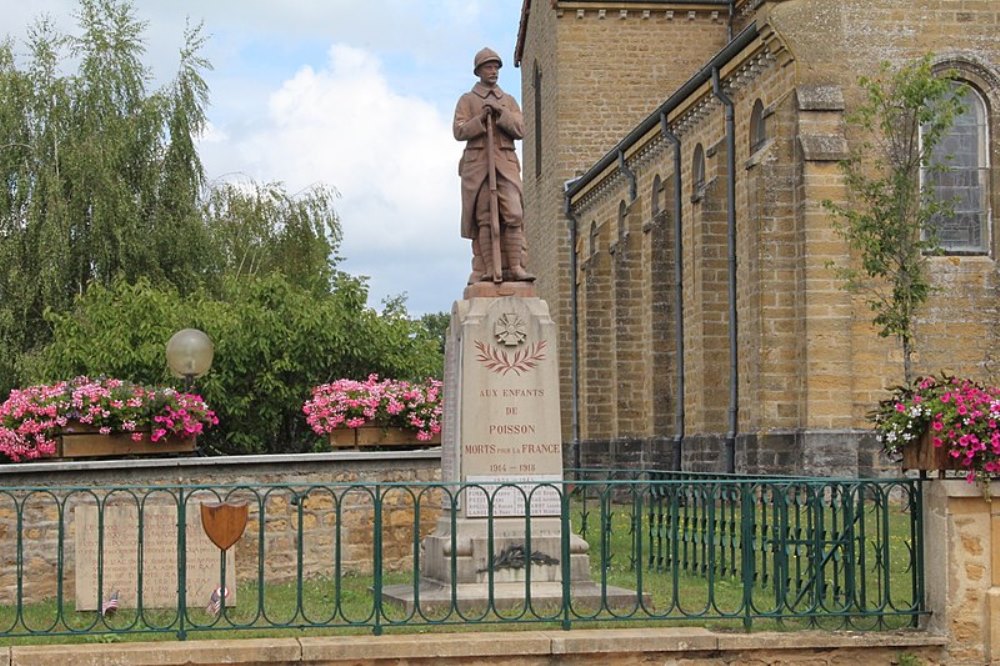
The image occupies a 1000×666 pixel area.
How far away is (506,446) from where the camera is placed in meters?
12.9

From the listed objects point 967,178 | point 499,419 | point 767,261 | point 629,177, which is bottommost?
point 499,419

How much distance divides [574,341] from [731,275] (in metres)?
14.9

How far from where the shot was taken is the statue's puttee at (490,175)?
13430 millimetres

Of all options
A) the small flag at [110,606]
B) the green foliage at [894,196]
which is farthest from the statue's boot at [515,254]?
the green foliage at [894,196]

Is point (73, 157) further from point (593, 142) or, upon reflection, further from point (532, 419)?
point (532, 419)

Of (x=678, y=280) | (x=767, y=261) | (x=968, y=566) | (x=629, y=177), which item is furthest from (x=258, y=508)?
(x=629, y=177)

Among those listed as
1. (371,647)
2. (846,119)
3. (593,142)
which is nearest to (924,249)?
(846,119)

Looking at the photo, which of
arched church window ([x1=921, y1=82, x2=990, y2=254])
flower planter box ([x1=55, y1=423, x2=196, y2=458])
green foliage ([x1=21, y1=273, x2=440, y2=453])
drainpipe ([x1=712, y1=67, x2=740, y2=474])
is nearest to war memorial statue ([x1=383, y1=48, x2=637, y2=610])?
flower planter box ([x1=55, y1=423, x2=196, y2=458])

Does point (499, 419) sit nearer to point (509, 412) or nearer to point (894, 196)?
point (509, 412)

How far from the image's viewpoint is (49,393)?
55.8ft

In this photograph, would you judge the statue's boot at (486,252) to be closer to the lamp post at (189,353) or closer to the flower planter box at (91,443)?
the flower planter box at (91,443)

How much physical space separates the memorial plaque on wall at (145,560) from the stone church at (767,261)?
12721mm

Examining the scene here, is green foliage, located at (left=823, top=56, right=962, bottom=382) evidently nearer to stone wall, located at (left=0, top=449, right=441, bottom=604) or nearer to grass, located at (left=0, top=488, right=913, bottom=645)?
stone wall, located at (left=0, top=449, right=441, bottom=604)

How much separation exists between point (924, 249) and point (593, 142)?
19299 mm
